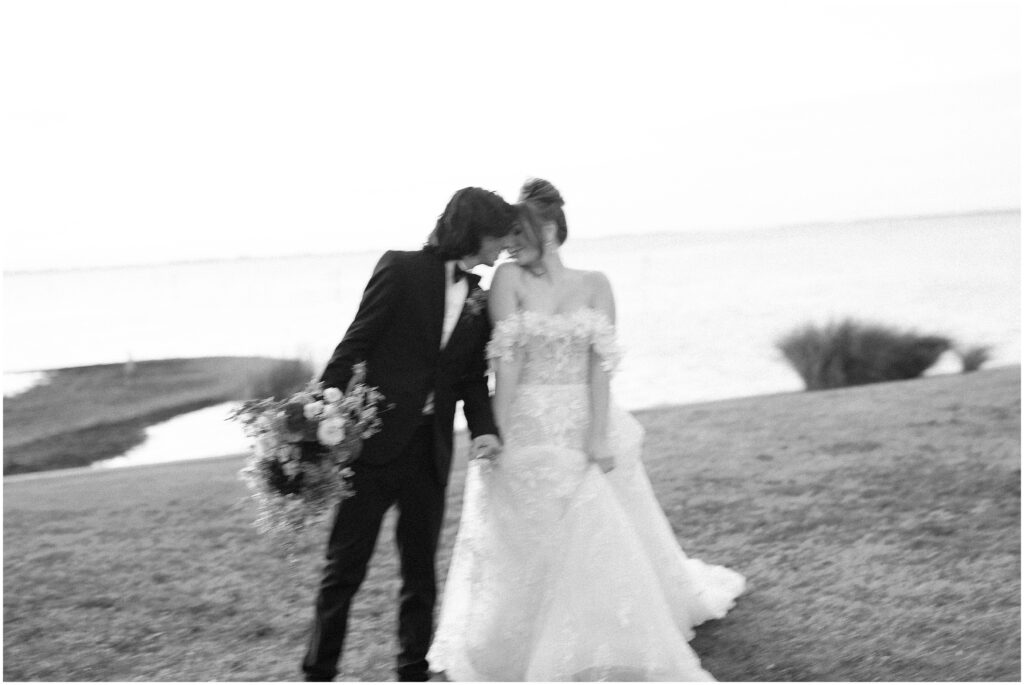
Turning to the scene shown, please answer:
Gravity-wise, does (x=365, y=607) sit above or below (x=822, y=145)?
below

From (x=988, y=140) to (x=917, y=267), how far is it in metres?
3.48

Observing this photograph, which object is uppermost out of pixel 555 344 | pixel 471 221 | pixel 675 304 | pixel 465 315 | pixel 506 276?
pixel 471 221

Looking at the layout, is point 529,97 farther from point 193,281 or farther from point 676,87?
point 193,281

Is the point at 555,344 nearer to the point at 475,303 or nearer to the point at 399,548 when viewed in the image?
the point at 475,303

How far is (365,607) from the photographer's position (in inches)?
150

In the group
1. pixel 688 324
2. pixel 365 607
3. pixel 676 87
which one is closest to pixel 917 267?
pixel 676 87

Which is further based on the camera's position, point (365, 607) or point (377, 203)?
point (377, 203)

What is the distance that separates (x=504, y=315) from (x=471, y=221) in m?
0.30

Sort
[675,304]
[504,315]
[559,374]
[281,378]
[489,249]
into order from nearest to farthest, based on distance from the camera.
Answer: [489,249] < [504,315] < [559,374] < [281,378] < [675,304]

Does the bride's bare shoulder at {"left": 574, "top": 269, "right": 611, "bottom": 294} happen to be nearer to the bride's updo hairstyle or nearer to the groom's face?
the bride's updo hairstyle

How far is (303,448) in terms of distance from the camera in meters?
2.66

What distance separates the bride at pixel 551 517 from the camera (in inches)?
111

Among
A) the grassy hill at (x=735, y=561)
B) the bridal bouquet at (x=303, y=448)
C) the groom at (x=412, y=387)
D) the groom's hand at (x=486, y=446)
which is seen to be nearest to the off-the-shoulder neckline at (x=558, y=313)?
the groom at (x=412, y=387)

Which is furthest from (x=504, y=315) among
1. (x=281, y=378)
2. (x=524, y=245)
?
(x=281, y=378)
